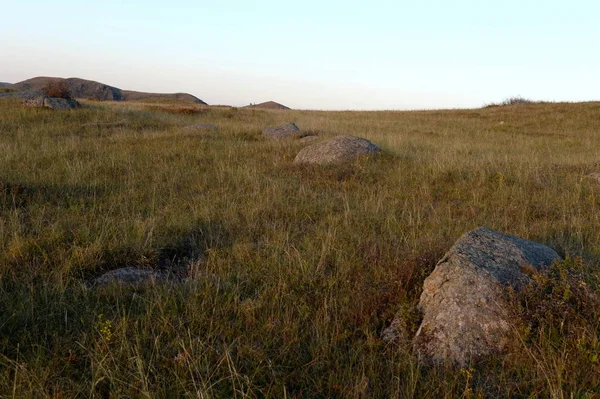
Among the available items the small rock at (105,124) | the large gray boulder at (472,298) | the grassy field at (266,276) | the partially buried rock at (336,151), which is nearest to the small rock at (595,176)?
the grassy field at (266,276)

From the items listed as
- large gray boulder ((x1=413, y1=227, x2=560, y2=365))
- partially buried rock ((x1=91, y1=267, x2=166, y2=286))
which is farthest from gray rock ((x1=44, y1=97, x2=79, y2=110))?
large gray boulder ((x1=413, y1=227, x2=560, y2=365))

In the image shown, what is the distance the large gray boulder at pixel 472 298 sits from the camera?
2.81 m

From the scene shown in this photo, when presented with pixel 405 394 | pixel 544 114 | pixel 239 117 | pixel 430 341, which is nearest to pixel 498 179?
pixel 430 341

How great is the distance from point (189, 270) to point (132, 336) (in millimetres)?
1266

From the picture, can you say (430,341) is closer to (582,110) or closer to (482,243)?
(482,243)

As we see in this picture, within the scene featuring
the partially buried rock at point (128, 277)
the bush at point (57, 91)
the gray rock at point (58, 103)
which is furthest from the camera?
the bush at point (57, 91)

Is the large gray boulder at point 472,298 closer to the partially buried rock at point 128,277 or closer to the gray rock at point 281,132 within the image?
the partially buried rock at point 128,277

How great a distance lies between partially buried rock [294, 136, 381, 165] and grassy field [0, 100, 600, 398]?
64 centimetres

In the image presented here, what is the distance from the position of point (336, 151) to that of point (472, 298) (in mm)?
7097

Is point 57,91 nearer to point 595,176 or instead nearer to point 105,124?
point 105,124

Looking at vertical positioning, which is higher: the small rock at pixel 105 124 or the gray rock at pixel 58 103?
the gray rock at pixel 58 103

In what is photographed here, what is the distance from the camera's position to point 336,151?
32.5 ft

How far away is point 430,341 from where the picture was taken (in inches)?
113

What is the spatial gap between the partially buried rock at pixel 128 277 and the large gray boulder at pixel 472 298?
6.91ft
